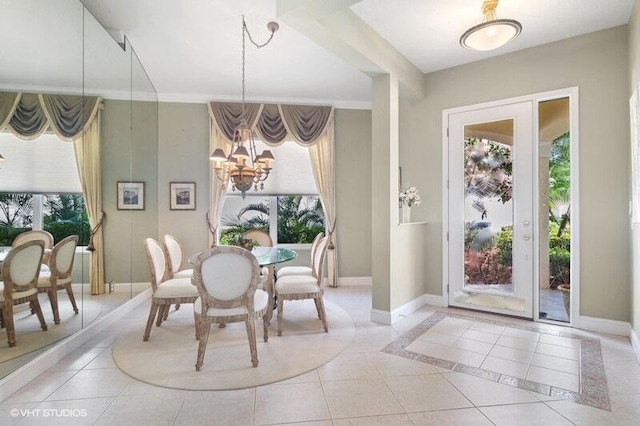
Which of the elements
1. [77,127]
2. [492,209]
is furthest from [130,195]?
[492,209]

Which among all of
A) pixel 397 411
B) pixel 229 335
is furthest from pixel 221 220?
pixel 397 411

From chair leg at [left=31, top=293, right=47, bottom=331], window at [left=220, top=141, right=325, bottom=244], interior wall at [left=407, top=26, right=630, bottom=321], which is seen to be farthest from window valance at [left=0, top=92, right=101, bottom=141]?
interior wall at [left=407, top=26, right=630, bottom=321]

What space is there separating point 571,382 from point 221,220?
467 cm

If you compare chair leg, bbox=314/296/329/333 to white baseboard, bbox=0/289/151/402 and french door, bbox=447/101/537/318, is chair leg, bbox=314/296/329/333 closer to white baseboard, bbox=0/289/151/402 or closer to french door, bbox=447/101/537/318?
french door, bbox=447/101/537/318

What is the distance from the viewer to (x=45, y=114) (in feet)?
8.01

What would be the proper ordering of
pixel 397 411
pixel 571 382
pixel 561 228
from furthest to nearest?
pixel 561 228 → pixel 571 382 → pixel 397 411

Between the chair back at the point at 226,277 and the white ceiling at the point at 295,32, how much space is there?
1.87 m

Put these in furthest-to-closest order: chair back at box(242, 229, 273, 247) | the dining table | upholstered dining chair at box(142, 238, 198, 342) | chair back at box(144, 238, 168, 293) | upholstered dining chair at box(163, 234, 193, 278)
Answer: chair back at box(242, 229, 273, 247) < upholstered dining chair at box(163, 234, 193, 278) < the dining table < chair back at box(144, 238, 168, 293) < upholstered dining chair at box(142, 238, 198, 342)

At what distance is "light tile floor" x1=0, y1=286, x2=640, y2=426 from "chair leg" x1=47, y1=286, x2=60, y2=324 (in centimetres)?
36

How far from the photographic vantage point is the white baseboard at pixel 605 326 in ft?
9.70

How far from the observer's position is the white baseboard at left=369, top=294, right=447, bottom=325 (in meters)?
3.35

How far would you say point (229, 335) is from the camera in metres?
3.03

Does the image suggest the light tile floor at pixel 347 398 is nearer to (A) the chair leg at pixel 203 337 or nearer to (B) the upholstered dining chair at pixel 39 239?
(A) the chair leg at pixel 203 337

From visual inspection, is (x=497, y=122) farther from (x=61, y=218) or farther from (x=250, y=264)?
(x=61, y=218)
